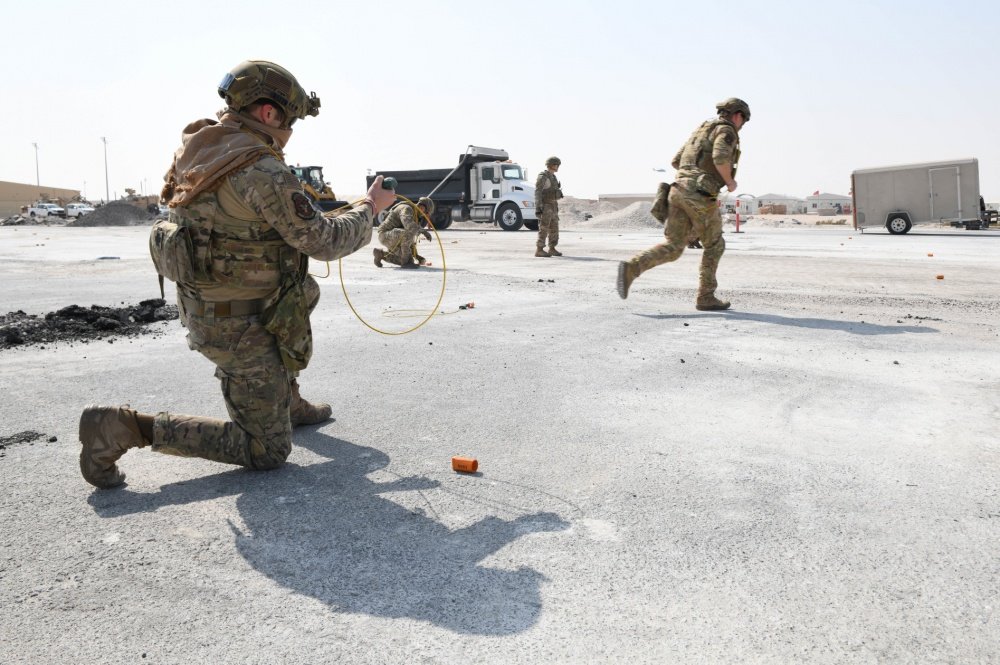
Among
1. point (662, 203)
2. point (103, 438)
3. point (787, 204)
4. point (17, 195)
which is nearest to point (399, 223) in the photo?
point (662, 203)

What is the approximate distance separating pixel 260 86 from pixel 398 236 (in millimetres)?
9357

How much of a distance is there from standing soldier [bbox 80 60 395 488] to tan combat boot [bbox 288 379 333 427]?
0.66 meters

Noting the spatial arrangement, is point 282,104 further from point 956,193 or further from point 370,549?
point 956,193

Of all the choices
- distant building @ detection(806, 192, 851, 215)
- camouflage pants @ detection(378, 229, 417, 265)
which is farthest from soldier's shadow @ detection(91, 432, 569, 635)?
distant building @ detection(806, 192, 851, 215)

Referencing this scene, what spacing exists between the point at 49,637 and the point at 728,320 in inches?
245

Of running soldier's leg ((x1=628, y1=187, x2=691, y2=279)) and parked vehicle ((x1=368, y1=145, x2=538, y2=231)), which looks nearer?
running soldier's leg ((x1=628, y1=187, x2=691, y2=279))

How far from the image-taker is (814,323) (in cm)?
722

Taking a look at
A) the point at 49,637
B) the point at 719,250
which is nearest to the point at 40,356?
the point at 49,637

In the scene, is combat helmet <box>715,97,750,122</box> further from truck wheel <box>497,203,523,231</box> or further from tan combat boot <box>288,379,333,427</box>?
truck wheel <box>497,203,523,231</box>

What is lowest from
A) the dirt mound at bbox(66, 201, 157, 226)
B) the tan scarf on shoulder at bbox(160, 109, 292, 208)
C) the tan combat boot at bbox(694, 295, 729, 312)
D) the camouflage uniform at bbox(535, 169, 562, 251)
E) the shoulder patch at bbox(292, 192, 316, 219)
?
the tan combat boot at bbox(694, 295, 729, 312)

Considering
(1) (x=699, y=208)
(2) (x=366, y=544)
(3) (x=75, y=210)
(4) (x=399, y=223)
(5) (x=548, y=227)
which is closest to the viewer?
(2) (x=366, y=544)

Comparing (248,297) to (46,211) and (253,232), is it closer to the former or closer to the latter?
(253,232)

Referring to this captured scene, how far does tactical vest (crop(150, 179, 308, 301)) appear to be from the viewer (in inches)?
130

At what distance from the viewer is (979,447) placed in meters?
3.71
